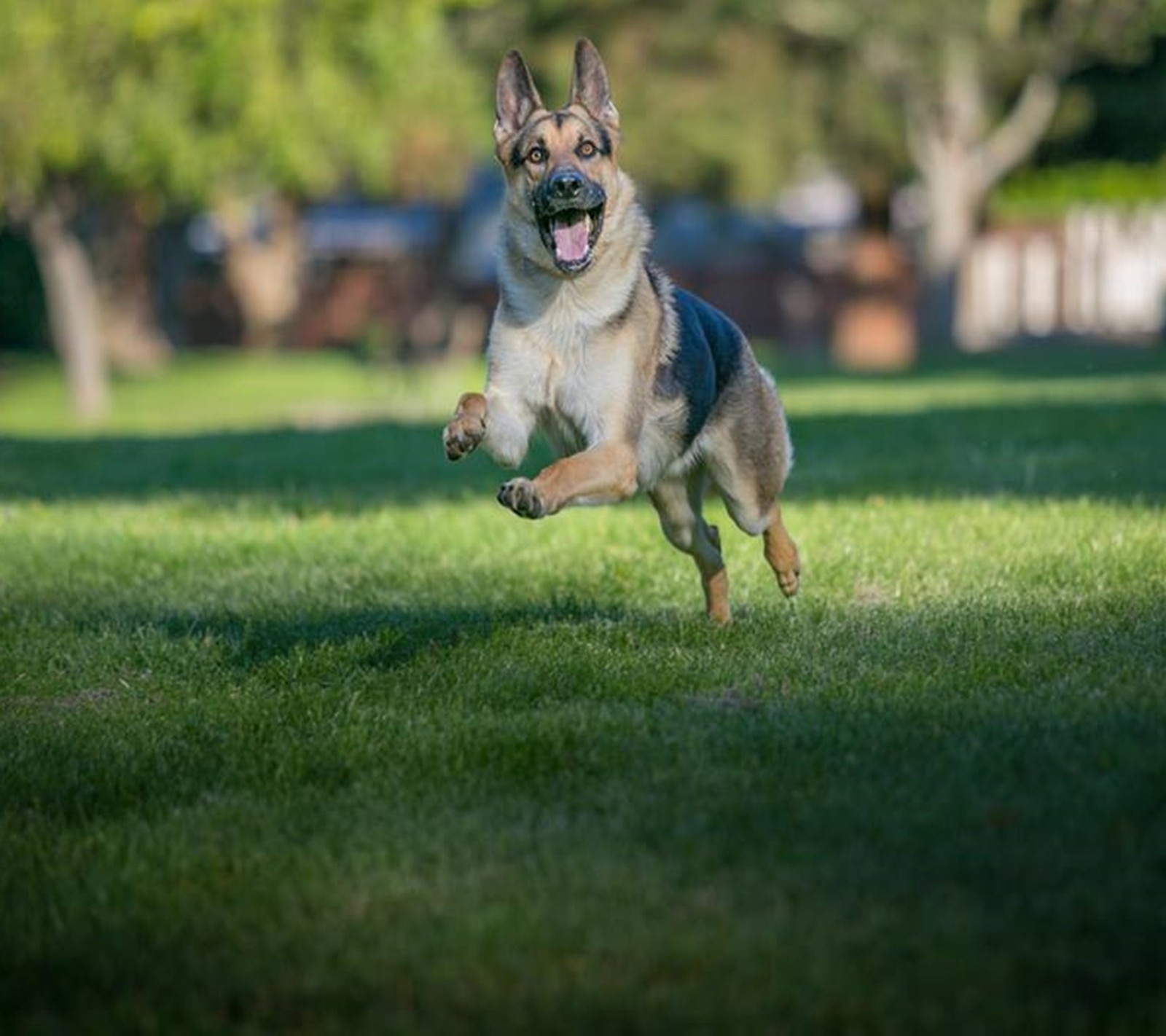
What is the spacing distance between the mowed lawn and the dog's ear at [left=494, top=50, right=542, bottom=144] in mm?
1839

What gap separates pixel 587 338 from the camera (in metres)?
7.54

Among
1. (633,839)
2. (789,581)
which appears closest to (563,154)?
(789,581)

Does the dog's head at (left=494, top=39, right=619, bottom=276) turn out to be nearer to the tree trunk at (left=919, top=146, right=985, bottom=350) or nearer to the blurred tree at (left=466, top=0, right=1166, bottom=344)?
the blurred tree at (left=466, top=0, right=1166, bottom=344)

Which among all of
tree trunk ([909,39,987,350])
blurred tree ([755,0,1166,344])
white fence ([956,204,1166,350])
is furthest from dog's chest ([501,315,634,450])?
white fence ([956,204,1166,350])

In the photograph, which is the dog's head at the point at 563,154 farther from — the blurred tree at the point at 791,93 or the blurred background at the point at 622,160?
the blurred tree at the point at 791,93

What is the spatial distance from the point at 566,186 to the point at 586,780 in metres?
2.47

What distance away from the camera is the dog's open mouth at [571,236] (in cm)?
752

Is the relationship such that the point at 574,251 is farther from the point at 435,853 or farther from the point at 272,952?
the point at 272,952

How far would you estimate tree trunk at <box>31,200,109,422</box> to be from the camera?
28.7 metres

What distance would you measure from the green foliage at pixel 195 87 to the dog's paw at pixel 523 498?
1951 centimetres

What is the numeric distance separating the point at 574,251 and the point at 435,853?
293 cm

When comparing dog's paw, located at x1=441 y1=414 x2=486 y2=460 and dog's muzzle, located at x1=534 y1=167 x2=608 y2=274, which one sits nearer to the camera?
dog's paw, located at x1=441 y1=414 x2=486 y2=460

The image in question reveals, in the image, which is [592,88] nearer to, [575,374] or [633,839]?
[575,374]

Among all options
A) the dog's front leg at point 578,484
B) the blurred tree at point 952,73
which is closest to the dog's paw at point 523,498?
the dog's front leg at point 578,484
